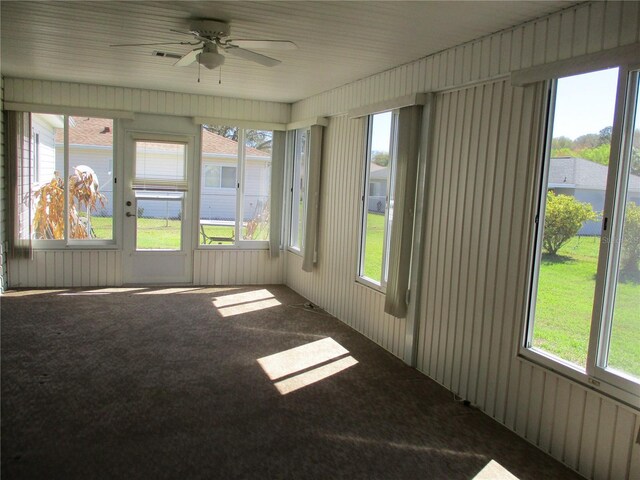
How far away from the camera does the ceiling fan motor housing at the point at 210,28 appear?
3467 mm

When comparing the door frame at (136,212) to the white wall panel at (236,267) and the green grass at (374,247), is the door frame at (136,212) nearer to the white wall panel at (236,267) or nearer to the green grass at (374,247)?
the white wall panel at (236,267)

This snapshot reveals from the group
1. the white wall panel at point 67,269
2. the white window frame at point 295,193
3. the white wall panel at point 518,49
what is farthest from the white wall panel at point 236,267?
the white wall panel at point 518,49

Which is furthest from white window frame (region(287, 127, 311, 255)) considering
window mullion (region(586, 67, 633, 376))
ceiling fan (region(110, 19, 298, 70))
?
window mullion (region(586, 67, 633, 376))

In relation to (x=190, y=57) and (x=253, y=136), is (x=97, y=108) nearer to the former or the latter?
(x=253, y=136)

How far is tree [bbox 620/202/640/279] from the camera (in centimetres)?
257

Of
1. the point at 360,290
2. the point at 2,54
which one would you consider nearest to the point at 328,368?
the point at 360,290

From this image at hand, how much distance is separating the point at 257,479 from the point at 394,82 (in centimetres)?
341

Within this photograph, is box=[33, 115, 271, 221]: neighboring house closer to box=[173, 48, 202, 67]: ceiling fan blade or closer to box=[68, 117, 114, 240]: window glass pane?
box=[68, 117, 114, 240]: window glass pane

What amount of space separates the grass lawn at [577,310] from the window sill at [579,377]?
8 cm

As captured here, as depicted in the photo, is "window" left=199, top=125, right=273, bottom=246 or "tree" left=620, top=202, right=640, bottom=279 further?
Answer: "window" left=199, top=125, right=273, bottom=246

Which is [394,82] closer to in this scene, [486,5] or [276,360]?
Result: [486,5]

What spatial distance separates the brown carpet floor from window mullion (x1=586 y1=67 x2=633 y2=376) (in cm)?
69

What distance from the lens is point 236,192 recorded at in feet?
23.6

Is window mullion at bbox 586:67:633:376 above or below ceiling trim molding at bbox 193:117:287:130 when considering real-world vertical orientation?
below
